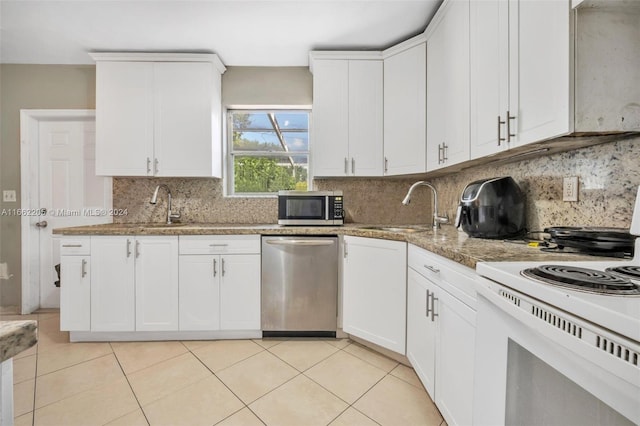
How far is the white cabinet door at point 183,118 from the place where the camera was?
2338 mm

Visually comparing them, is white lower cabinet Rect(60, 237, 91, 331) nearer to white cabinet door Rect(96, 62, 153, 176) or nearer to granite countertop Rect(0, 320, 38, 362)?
white cabinet door Rect(96, 62, 153, 176)

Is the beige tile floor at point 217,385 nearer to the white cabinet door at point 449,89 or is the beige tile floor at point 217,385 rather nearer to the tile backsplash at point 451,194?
the tile backsplash at point 451,194

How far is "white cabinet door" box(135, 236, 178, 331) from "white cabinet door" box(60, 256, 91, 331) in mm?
379

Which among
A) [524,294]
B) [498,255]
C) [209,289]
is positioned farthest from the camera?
[209,289]

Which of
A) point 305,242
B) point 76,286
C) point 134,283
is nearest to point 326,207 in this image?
point 305,242

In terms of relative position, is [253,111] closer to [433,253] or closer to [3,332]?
[433,253]

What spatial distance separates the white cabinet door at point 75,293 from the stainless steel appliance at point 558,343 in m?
2.60

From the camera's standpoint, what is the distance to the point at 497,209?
140cm

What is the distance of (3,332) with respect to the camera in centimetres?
36

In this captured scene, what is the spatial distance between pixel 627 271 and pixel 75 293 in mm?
3068

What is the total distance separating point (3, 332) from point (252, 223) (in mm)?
2316

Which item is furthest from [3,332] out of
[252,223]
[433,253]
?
[252,223]

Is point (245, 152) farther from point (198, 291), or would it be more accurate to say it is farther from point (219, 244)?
point (198, 291)

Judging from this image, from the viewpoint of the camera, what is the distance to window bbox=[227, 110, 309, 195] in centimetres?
277
